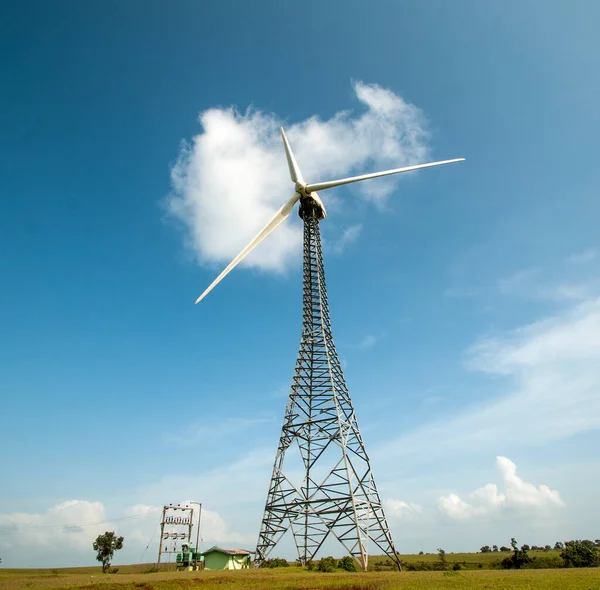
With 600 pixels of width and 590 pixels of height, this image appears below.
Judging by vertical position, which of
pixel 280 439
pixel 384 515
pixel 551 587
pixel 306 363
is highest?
pixel 306 363

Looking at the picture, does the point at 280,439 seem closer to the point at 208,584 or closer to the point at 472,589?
the point at 208,584

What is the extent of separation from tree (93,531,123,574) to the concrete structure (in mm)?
28377

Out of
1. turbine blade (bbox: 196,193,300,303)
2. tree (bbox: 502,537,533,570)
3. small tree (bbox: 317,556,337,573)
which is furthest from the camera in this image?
tree (bbox: 502,537,533,570)

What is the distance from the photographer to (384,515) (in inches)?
1347

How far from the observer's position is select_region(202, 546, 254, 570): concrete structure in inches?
1690

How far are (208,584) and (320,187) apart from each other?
35.5m

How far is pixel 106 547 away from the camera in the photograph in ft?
210

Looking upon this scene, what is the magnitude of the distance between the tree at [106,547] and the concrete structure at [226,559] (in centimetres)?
2838

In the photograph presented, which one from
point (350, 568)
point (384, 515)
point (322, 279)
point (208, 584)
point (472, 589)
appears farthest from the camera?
point (322, 279)

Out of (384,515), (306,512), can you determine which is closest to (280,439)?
(306,512)

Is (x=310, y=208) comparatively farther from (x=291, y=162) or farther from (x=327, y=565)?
(x=327, y=565)

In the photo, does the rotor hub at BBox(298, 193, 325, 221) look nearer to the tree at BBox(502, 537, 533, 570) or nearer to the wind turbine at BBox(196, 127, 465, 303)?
the wind turbine at BBox(196, 127, 465, 303)

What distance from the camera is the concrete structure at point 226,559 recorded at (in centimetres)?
4294

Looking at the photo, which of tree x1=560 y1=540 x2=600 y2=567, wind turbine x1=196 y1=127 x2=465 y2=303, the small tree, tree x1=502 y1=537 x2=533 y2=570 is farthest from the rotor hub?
tree x1=502 y1=537 x2=533 y2=570
